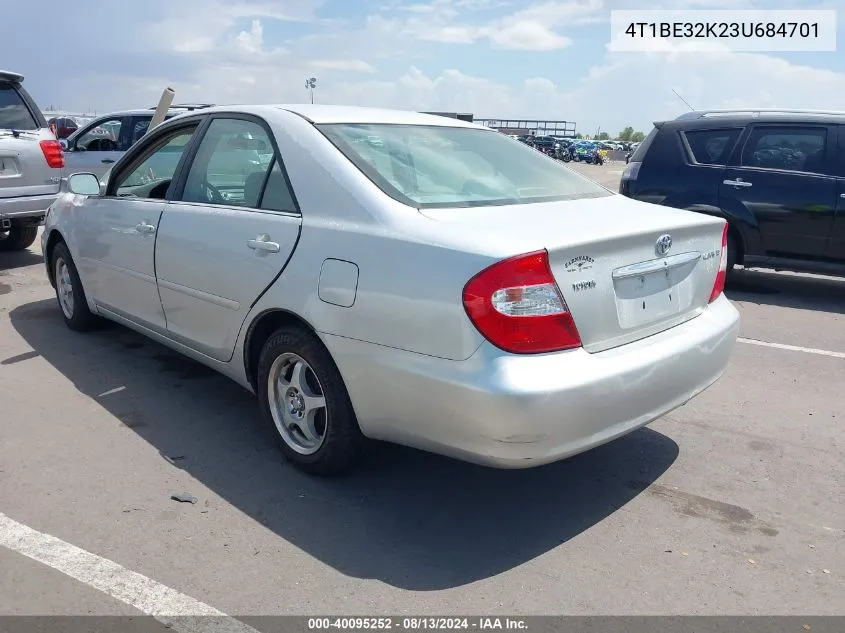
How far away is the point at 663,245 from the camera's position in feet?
10.7

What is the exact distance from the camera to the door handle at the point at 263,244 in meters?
3.53

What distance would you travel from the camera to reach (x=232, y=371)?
13.1 feet

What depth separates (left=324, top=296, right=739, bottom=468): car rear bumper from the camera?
9.08 ft

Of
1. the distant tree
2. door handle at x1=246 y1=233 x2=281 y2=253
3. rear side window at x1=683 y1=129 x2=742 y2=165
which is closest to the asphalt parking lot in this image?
door handle at x1=246 y1=233 x2=281 y2=253

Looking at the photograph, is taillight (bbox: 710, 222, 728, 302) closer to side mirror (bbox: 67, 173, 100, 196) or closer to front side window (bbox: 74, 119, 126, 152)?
side mirror (bbox: 67, 173, 100, 196)

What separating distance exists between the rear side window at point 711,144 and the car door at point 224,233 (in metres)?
5.52

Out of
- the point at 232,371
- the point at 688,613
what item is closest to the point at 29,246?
the point at 232,371

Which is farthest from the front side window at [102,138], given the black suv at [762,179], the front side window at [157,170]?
the black suv at [762,179]

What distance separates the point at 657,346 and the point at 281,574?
5.66 feet

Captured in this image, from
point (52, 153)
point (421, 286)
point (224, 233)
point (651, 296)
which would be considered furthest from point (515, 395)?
point (52, 153)

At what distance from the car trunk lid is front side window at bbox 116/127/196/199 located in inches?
85.1

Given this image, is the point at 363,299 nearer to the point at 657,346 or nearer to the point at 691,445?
the point at 657,346

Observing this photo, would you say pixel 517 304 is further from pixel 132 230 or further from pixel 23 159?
pixel 23 159

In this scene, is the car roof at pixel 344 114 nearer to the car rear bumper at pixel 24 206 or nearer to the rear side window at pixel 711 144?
the car rear bumper at pixel 24 206
